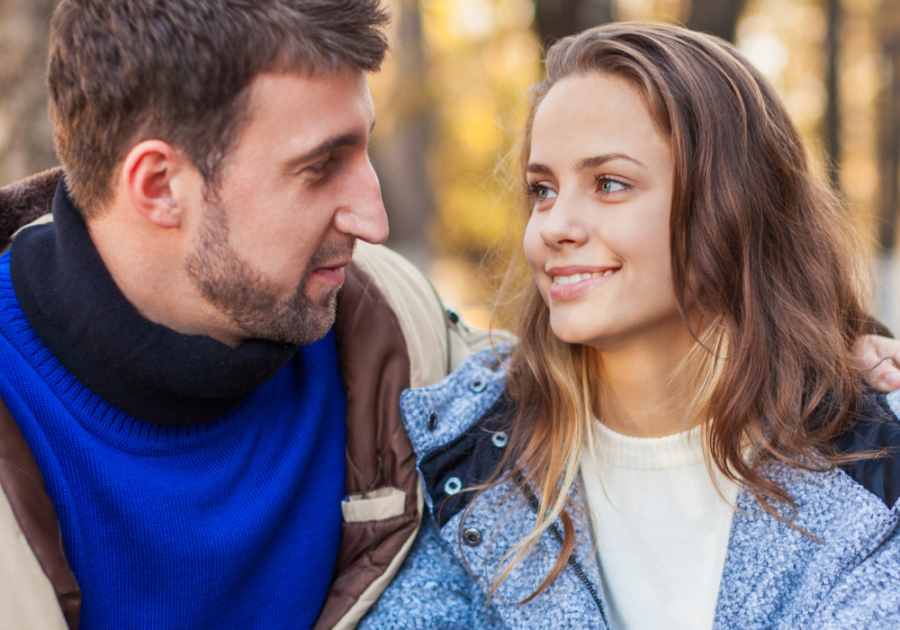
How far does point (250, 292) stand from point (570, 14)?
3.58 m

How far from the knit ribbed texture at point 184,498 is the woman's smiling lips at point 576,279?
814mm

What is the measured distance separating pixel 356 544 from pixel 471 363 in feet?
2.30

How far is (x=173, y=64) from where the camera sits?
1.89 meters

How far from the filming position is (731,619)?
1938mm

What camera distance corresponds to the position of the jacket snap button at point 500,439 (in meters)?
2.36

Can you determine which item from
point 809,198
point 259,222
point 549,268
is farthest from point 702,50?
point 259,222

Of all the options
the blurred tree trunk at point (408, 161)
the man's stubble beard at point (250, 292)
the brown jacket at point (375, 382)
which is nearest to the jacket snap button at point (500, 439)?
the brown jacket at point (375, 382)

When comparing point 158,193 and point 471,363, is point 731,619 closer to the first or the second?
point 471,363

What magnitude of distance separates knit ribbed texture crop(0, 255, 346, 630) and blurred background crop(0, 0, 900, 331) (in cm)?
108

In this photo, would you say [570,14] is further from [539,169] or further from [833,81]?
[833,81]

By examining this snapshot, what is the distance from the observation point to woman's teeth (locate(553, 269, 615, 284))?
210 cm

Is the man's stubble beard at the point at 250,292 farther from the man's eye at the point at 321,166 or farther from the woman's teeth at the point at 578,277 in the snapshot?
the woman's teeth at the point at 578,277

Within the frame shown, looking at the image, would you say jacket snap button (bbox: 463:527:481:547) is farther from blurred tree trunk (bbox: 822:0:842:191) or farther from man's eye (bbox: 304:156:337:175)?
blurred tree trunk (bbox: 822:0:842:191)

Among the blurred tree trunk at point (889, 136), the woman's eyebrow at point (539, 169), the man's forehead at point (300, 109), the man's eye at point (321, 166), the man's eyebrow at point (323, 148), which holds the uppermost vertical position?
the man's forehead at point (300, 109)
